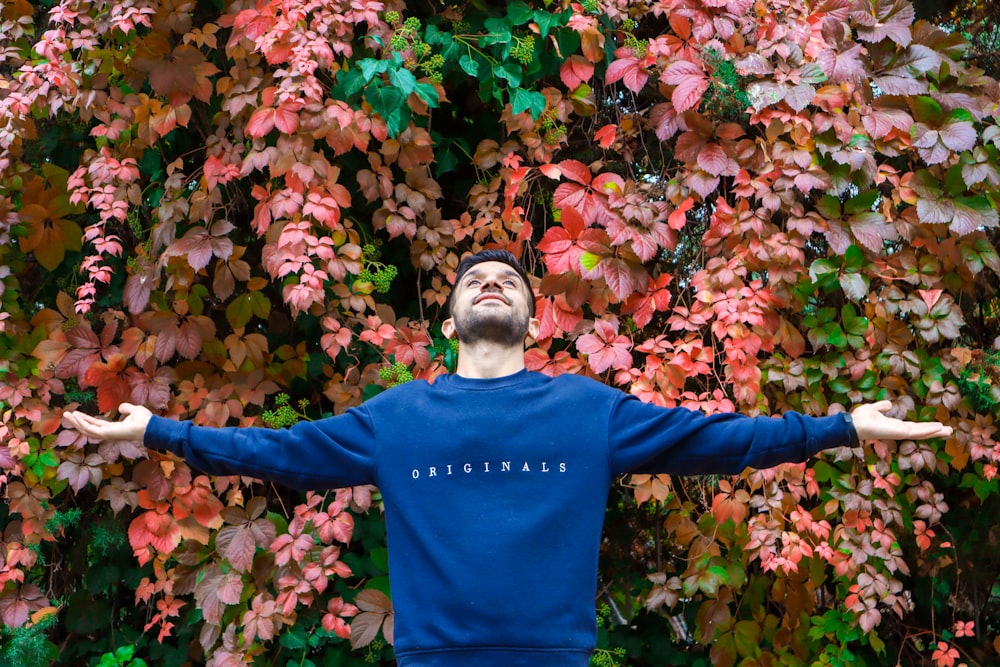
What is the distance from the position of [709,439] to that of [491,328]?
1.51 feet

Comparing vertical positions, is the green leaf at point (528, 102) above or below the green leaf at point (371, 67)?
below

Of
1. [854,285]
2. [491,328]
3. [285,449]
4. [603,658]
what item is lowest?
[603,658]

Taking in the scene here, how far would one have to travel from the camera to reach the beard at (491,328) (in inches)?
83.8

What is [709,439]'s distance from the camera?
2006 mm

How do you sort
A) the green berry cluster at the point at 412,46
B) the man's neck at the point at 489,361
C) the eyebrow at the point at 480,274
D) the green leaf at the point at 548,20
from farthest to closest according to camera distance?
the green leaf at the point at 548,20
the green berry cluster at the point at 412,46
the eyebrow at the point at 480,274
the man's neck at the point at 489,361

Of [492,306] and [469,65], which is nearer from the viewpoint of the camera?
[492,306]

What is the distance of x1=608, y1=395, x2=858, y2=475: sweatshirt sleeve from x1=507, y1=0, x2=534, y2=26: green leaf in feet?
3.72

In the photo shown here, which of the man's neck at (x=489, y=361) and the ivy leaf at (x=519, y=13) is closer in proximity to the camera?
the man's neck at (x=489, y=361)

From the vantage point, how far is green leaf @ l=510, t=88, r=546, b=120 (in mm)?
2742

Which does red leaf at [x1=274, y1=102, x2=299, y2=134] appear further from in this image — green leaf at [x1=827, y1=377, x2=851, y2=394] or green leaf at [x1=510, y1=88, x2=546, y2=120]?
green leaf at [x1=827, y1=377, x2=851, y2=394]

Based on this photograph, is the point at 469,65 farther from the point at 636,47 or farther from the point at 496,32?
the point at 636,47

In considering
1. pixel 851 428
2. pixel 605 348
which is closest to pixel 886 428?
pixel 851 428

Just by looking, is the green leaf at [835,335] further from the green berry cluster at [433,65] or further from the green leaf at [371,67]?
the green leaf at [371,67]

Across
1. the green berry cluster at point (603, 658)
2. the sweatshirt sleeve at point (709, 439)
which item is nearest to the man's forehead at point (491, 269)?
the sweatshirt sleeve at point (709, 439)
